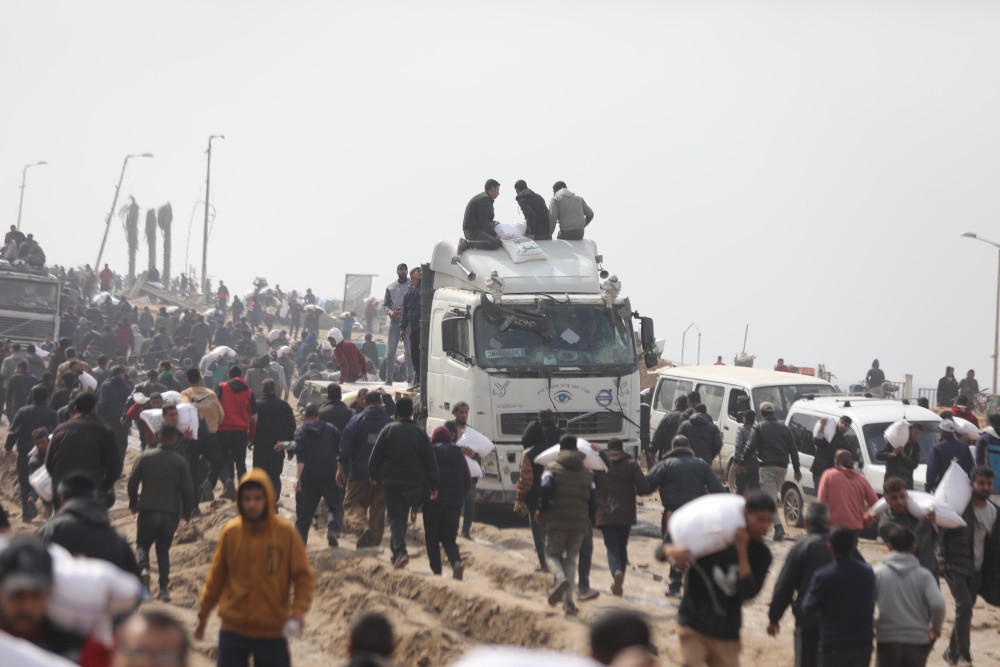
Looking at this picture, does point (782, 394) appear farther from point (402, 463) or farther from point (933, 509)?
point (933, 509)

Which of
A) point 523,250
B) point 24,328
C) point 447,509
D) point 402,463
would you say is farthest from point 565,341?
point 24,328

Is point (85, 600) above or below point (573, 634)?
above

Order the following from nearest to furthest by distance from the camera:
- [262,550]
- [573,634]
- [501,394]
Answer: [262,550]
[573,634]
[501,394]

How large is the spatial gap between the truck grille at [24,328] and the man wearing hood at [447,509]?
21.3 metres

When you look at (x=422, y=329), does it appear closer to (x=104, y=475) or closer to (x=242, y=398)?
(x=242, y=398)

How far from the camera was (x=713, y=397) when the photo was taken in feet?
65.1

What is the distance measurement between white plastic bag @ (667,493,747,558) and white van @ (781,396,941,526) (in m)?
10.2

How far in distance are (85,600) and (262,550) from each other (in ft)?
6.41

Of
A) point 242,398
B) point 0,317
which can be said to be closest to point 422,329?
point 242,398

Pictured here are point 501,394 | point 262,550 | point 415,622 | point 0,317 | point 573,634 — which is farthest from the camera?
point 0,317

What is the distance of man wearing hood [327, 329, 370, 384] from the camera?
19906mm

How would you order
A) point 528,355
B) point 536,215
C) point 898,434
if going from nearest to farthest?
point 898,434, point 528,355, point 536,215

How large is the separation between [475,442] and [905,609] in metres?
6.21

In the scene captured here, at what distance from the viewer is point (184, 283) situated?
60469mm
